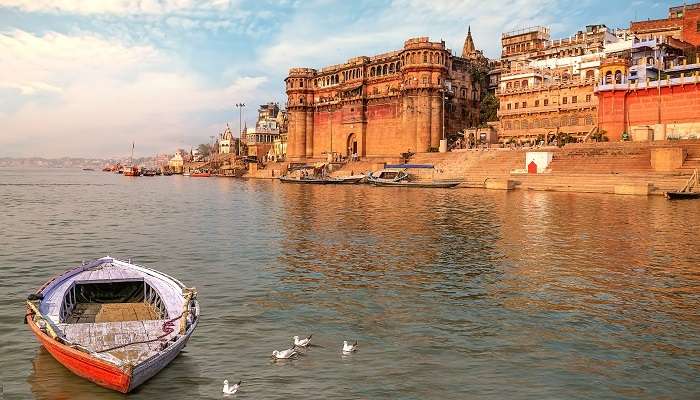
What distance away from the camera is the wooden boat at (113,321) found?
10.1 metres

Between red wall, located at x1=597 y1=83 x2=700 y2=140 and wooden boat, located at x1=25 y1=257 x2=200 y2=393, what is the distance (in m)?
58.5

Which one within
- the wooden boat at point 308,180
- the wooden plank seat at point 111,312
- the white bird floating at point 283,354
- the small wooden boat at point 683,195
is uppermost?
the wooden boat at point 308,180

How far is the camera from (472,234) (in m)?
28.6

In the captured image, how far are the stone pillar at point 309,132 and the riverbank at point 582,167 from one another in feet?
116

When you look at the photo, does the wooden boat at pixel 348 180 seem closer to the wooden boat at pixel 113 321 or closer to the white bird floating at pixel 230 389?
the wooden boat at pixel 113 321

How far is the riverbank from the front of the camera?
4934 centimetres

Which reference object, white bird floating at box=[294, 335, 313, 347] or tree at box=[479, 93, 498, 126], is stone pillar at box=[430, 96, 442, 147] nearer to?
tree at box=[479, 93, 498, 126]

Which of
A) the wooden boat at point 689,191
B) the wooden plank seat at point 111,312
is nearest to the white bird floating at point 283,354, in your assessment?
the wooden plank seat at point 111,312

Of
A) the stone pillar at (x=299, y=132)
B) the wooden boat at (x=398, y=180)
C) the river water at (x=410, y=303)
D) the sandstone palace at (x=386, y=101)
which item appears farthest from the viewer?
the stone pillar at (x=299, y=132)

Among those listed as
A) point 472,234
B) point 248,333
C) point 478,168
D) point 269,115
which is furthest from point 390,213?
point 269,115

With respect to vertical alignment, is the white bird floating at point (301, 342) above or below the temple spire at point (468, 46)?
below

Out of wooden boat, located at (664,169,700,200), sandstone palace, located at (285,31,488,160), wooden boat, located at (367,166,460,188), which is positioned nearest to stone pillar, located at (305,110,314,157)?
sandstone palace, located at (285,31,488,160)

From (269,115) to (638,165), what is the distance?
377 feet

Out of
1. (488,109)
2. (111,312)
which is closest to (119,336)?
(111,312)
